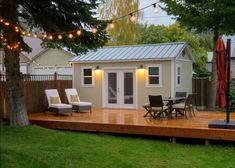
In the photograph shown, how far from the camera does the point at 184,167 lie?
782 cm

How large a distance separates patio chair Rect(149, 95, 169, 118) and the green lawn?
1.48m

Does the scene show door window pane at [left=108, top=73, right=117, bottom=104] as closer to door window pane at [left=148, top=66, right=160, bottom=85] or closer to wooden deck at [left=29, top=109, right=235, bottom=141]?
door window pane at [left=148, top=66, right=160, bottom=85]

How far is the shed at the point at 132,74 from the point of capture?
16.3 m

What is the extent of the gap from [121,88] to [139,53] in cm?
180

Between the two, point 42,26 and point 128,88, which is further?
point 128,88

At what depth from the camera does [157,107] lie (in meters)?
12.1

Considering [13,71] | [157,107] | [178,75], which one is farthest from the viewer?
[178,75]

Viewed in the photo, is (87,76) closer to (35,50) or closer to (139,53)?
(139,53)

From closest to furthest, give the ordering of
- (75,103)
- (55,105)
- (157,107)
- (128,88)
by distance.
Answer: (157,107)
(55,105)
(75,103)
(128,88)

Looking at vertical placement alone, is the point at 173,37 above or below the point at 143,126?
above

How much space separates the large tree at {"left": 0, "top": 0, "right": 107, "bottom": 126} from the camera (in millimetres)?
11258

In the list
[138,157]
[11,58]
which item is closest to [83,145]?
[138,157]

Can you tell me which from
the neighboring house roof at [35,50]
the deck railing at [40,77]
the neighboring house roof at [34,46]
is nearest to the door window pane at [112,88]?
the deck railing at [40,77]

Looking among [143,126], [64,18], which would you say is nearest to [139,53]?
[64,18]
